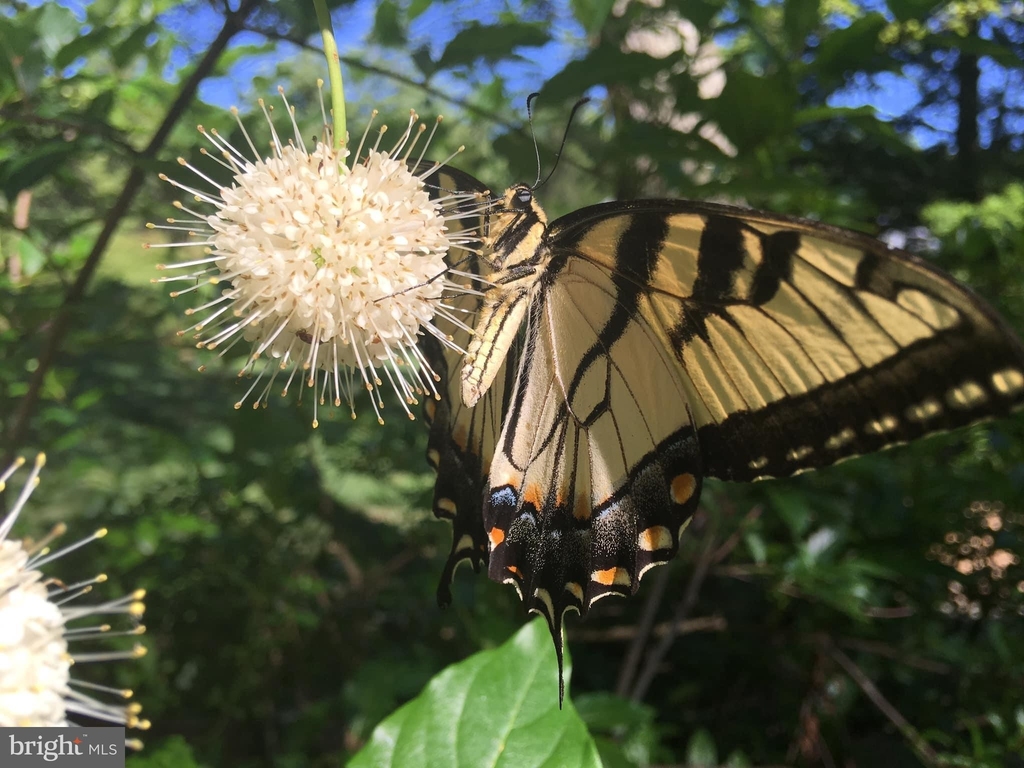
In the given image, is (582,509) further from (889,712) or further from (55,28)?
(55,28)

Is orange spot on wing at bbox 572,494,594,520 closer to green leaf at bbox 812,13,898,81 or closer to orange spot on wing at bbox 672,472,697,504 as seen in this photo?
orange spot on wing at bbox 672,472,697,504

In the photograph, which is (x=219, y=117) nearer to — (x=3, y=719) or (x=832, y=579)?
(x=3, y=719)

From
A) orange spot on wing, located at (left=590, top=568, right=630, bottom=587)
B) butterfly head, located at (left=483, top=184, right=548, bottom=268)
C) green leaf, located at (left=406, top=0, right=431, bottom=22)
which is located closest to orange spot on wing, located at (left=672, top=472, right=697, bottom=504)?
orange spot on wing, located at (left=590, top=568, right=630, bottom=587)

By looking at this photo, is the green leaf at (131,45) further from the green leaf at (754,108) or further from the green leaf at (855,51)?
the green leaf at (855,51)

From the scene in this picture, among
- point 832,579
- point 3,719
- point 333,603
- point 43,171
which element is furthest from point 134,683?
point 832,579

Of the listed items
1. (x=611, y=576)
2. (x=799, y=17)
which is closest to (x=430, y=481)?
(x=611, y=576)

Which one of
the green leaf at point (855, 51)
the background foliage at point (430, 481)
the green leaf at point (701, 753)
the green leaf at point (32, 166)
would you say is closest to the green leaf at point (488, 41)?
the background foliage at point (430, 481)
